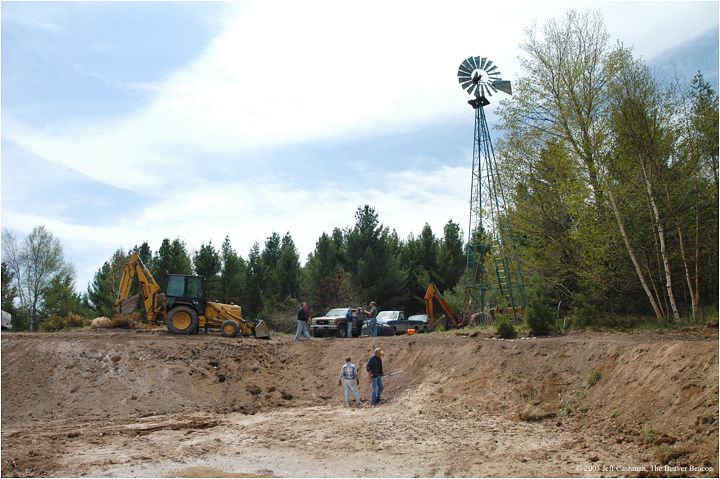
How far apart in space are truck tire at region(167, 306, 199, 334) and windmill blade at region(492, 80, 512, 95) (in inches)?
629

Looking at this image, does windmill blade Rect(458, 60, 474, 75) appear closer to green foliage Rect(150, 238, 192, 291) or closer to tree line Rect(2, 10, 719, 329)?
tree line Rect(2, 10, 719, 329)

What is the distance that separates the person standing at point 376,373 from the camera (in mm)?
18531

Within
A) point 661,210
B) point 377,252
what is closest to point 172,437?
point 661,210

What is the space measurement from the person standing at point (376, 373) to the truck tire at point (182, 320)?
30.4ft

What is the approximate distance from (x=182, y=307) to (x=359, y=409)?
9.89 meters

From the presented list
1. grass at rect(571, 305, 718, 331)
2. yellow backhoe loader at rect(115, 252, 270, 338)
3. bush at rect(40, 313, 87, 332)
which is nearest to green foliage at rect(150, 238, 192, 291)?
bush at rect(40, 313, 87, 332)

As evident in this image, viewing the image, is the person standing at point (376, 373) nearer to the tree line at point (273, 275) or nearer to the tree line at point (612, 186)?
the tree line at point (612, 186)

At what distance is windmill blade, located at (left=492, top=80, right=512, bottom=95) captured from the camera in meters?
26.3

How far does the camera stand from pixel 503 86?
87.4 ft

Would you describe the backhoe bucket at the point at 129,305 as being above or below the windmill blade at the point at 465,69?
below

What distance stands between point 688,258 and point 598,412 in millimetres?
8053

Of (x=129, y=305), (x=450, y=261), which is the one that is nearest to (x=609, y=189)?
(x=129, y=305)

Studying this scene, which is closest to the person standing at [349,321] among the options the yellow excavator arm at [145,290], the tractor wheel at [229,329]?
the tractor wheel at [229,329]

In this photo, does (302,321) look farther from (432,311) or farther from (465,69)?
(465,69)
